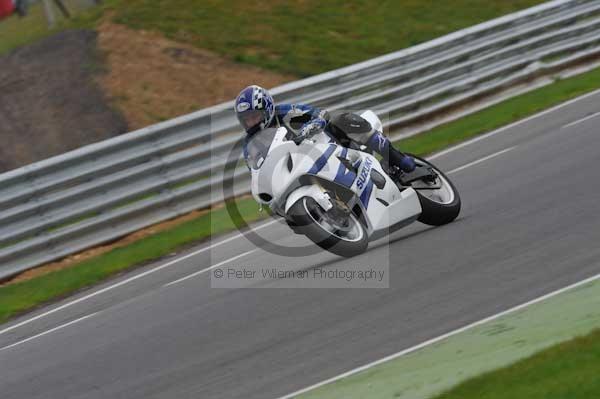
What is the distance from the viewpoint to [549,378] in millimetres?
5305

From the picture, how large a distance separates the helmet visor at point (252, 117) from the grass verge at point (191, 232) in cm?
312

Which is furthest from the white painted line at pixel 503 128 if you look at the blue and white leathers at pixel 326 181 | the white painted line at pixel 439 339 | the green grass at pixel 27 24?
the green grass at pixel 27 24

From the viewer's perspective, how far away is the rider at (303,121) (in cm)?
843

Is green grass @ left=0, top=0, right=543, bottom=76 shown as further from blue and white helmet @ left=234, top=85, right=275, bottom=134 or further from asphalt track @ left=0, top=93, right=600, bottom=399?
blue and white helmet @ left=234, top=85, right=275, bottom=134

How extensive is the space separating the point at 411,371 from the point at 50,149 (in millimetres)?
11476

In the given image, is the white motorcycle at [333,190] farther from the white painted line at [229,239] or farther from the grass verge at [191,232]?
the grass verge at [191,232]

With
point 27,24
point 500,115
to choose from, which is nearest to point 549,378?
point 500,115

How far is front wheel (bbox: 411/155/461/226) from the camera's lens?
30.4 ft

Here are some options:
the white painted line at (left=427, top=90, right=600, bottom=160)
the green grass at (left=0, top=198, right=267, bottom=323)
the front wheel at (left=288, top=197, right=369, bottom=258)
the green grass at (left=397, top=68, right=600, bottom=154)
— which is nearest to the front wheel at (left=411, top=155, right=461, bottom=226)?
the front wheel at (left=288, top=197, right=369, bottom=258)

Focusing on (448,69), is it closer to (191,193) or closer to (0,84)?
(191,193)

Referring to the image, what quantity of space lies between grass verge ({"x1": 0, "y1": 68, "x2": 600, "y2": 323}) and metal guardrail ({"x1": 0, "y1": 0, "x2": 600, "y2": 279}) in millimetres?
551

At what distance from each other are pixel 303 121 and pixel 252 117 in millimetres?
595

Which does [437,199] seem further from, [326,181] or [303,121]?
[303,121]

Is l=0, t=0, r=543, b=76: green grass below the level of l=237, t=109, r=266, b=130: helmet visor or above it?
below
